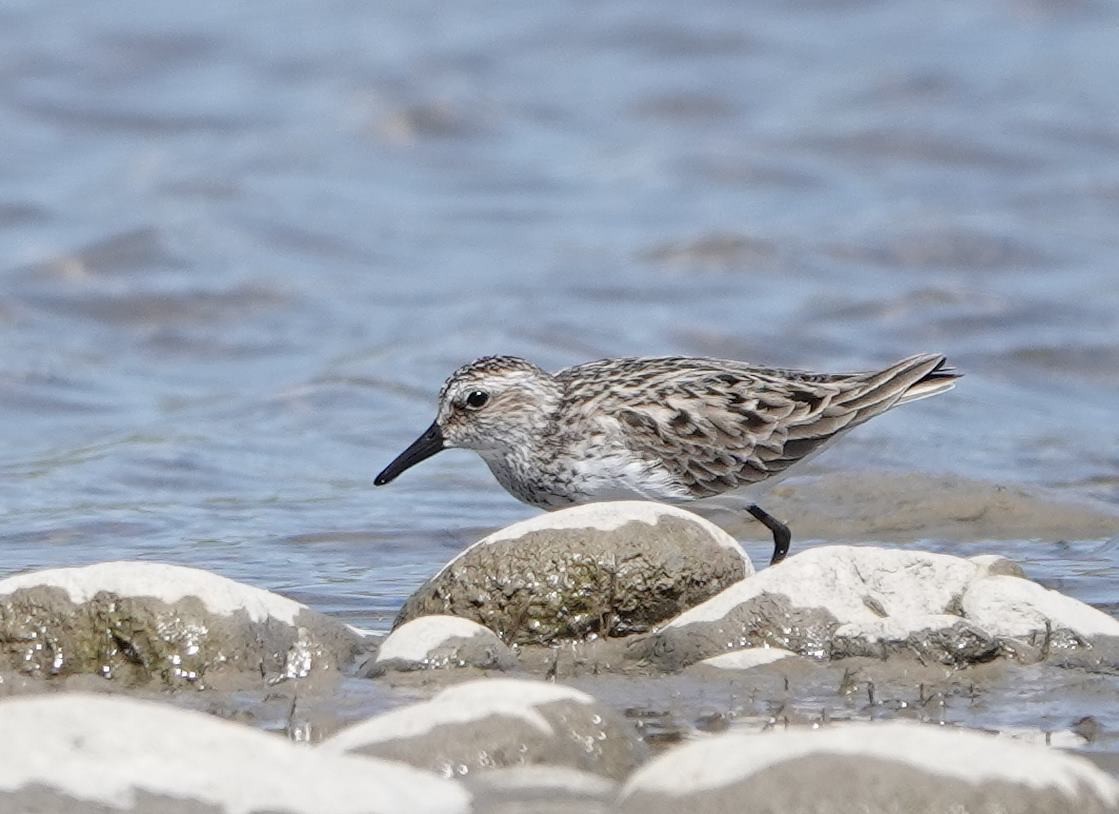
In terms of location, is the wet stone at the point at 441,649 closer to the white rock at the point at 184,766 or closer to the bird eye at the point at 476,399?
the white rock at the point at 184,766

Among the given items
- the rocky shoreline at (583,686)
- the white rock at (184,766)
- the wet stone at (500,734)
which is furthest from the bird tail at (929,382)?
the white rock at (184,766)

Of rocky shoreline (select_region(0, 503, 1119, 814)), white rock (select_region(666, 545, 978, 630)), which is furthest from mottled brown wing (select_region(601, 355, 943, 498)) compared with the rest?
white rock (select_region(666, 545, 978, 630))

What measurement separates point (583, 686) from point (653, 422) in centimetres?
222

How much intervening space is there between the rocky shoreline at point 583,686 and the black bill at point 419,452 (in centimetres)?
189

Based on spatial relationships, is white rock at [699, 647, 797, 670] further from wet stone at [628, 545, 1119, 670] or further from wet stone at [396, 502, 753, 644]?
wet stone at [396, 502, 753, 644]

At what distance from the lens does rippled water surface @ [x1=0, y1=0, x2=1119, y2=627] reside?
34.0 feet

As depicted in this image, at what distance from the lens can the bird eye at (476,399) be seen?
29.2ft

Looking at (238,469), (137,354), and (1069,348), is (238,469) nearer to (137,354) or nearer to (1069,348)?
(137,354)

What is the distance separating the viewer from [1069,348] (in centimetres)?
1361

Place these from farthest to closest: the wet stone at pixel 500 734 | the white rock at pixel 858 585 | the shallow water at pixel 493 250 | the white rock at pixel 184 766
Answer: the shallow water at pixel 493 250 < the white rock at pixel 858 585 < the wet stone at pixel 500 734 < the white rock at pixel 184 766

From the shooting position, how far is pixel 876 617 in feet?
21.6

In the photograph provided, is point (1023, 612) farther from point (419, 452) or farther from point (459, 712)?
point (419, 452)

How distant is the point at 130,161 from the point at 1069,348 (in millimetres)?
8134

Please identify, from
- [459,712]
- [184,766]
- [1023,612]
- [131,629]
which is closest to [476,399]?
[131,629]
